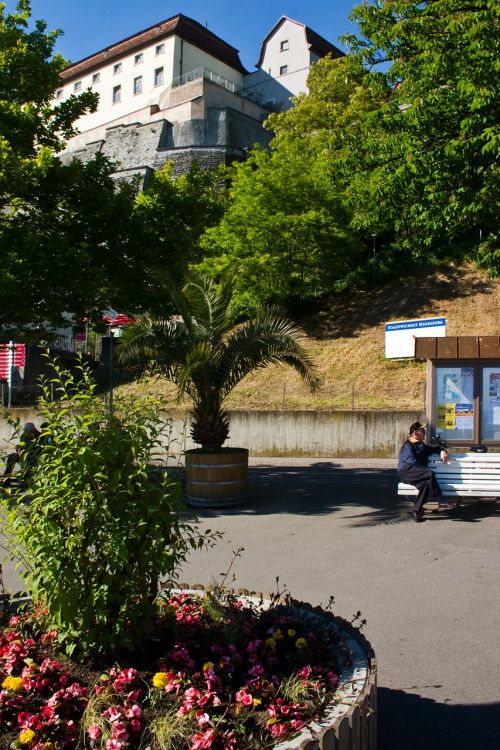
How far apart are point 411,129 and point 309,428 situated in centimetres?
982

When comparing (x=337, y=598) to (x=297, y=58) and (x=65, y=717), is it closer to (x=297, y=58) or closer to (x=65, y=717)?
(x=65, y=717)

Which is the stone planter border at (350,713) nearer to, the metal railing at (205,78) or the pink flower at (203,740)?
the pink flower at (203,740)

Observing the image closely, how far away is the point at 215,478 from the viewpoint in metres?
11.8

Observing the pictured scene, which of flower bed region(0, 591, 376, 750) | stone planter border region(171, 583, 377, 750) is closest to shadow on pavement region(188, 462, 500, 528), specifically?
flower bed region(0, 591, 376, 750)

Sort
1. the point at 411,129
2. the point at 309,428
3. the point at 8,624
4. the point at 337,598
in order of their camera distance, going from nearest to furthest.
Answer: the point at 8,624
the point at 337,598
the point at 411,129
the point at 309,428

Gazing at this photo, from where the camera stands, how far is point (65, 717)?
3061mm

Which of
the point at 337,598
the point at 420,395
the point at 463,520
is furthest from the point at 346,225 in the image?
the point at 337,598

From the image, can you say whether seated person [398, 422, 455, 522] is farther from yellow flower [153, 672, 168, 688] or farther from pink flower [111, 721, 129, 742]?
pink flower [111, 721, 129, 742]

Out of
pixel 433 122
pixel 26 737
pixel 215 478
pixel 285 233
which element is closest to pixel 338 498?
pixel 215 478

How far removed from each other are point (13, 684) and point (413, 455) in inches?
317

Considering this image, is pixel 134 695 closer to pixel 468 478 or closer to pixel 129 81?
pixel 468 478

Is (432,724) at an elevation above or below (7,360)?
below

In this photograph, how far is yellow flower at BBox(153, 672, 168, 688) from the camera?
3.17 meters

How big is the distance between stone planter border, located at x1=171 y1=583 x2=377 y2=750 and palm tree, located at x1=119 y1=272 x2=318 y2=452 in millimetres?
8356
